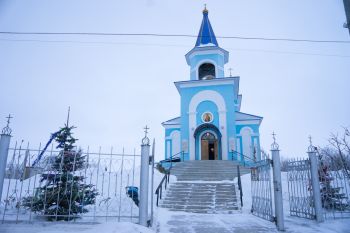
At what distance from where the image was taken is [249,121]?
73.5ft

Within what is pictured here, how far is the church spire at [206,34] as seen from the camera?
23.7 metres

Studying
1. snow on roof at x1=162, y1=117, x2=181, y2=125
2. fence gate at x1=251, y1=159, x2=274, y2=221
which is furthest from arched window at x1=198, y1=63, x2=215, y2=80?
fence gate at x1=251, y1=159, x2=274, y2=221

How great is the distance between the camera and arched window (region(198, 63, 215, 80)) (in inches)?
920

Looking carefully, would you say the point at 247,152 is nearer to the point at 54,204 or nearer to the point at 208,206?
the point at 208,206

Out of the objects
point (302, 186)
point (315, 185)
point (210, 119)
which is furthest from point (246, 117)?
point (315, 185)

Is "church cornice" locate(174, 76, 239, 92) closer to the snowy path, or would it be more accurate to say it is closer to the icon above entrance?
the icon above entrance

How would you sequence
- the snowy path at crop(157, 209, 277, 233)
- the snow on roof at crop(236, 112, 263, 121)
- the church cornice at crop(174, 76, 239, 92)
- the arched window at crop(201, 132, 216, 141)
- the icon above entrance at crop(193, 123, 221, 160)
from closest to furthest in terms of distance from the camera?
the snowy path at crop(157, 209, 277, 233) < the icon above entrance at crop(193, 123, 221, 160) < the arched window at crop(201, 132, 216, 141) < the church cornice at crop(174, 76, 239, 92) < the snow on roof at crop(236, 112, 263, 121)

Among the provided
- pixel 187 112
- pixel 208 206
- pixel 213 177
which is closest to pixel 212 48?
pixel 187 112

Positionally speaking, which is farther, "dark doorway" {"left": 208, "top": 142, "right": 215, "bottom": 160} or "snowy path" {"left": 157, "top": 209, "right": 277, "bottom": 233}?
"dark doorway" {"left": 208, "top": 142, "right": 215, "bottom": 160}

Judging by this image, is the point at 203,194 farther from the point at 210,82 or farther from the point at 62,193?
the point at 210,82

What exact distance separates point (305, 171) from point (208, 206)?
3.88m

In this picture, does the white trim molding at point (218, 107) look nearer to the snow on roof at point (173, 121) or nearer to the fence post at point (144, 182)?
the snow on roof at point (173, 121)

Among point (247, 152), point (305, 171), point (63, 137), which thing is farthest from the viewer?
point (247, 152)

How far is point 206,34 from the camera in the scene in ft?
79.0
